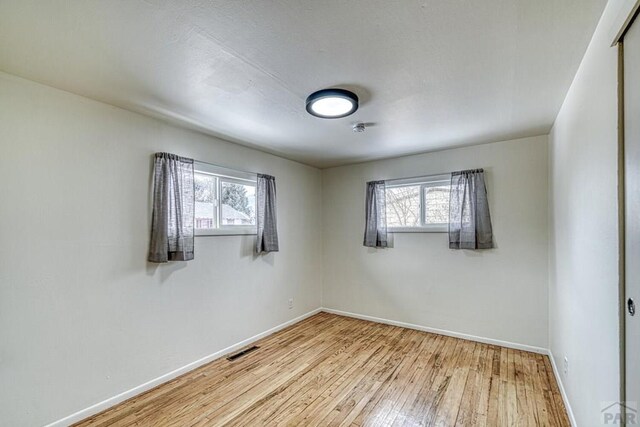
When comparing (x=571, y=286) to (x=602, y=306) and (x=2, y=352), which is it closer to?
(x=602, y=306)

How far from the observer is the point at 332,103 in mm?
2229

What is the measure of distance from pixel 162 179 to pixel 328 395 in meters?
2.37

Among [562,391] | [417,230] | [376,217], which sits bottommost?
[562,391]

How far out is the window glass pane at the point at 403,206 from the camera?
4.03 metres

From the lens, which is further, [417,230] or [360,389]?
[417,230]

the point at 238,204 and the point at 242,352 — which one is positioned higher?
the point at 238,204

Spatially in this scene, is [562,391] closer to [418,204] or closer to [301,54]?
[418,204]

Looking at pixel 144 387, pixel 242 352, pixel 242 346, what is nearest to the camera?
pixel 144 387

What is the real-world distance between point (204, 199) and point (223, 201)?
250mm

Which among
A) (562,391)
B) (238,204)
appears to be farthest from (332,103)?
(562,391)

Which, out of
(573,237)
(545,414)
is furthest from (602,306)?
(545,414)

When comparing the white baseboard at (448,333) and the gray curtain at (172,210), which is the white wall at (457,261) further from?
the gray curtain at (172,210)

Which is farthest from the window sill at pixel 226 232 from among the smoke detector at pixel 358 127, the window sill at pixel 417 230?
the window sill at pixel 417 230

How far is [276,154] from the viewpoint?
397cm
